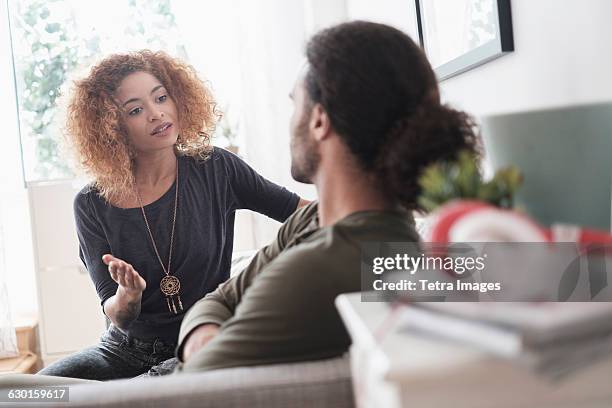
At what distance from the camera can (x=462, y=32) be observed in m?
1.92

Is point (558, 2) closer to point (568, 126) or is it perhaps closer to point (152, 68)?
point (568, 126)

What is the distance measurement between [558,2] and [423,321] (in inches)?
34.7

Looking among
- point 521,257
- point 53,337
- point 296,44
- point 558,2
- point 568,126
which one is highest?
point 296,44

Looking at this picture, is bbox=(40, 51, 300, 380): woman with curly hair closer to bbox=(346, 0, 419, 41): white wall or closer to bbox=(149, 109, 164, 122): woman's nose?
bbox=(149, 109, 164, 122): woman's nose

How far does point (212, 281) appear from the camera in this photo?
2.06 m

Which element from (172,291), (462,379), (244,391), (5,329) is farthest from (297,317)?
(5,329)

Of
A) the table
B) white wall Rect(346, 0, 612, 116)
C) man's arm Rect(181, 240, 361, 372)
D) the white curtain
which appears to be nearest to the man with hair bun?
man's arm Rect(181, 240, 361, 372)

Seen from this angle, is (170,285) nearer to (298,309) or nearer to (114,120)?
(114,120)

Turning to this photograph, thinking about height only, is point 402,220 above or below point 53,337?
above

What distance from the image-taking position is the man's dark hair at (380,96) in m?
1.08

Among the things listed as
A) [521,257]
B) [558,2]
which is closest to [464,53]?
[558,2]

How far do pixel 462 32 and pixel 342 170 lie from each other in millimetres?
882

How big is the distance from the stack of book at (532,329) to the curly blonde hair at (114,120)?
151 cm

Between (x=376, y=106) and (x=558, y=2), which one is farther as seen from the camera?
(x=558, y=2)
